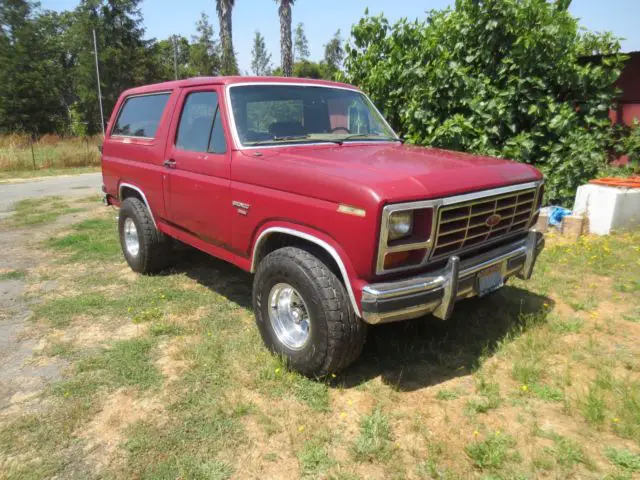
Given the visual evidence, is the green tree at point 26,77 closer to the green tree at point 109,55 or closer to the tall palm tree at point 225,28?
the green tree at point 109,55

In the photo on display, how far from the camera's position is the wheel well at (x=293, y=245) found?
9.89 feet

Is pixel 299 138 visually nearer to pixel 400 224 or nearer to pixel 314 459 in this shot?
pixel 400 224

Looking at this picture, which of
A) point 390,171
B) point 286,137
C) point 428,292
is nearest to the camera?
point 428,292

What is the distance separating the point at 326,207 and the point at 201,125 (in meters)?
1.81

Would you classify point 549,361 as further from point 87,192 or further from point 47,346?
point 87,192

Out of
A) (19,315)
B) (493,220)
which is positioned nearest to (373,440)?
(493,220)

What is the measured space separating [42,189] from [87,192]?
1.91m

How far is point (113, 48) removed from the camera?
3497cm

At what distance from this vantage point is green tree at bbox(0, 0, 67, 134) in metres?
33.3

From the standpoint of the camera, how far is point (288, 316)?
10.8ft

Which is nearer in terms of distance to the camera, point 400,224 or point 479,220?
point 400,224

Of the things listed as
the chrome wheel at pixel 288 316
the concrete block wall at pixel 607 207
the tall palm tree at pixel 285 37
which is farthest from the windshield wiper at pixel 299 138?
the tall palm tree at pixel 285 37

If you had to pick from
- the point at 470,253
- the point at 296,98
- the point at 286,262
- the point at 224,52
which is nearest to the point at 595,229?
the point at 470,253

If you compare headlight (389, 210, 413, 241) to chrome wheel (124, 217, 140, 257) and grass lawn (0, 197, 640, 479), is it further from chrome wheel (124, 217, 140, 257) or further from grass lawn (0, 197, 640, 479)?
chrome wheel (124, 217, 140, 257)
